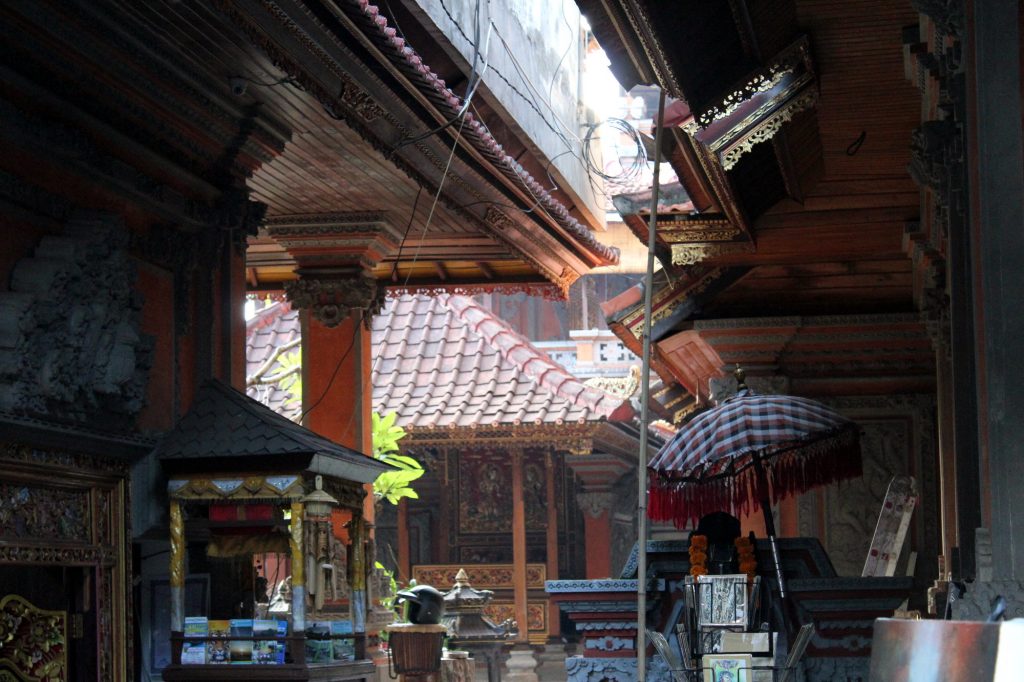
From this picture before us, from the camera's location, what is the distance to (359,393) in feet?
55.9

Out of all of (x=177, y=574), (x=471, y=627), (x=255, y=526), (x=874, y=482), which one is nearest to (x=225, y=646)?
(x=177, y=574)

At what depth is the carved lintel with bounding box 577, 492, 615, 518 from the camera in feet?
83.8

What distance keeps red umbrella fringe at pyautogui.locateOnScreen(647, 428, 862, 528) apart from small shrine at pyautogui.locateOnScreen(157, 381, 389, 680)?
2.34m

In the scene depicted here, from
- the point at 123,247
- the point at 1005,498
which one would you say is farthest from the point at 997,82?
the point at 123,247

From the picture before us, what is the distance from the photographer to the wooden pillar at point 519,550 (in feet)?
82.0

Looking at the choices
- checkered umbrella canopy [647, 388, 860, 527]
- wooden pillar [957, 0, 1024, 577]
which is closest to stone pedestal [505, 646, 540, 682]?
checkered umbrella canopy [647, 388, 860, 527]

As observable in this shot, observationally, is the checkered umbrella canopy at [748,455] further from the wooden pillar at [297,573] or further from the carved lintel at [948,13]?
the carved lintel at [948,13]

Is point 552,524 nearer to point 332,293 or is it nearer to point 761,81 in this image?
point 332,293

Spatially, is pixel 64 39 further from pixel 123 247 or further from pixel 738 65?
pixel 738 65

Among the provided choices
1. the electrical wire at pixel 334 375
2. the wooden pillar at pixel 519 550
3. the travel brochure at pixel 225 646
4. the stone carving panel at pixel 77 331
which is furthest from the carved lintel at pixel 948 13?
the wooden pillar at pixel 519 550

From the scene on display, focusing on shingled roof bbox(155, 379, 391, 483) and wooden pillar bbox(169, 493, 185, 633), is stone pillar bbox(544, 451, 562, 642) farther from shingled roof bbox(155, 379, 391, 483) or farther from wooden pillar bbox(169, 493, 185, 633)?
wooden pillar bbox(169, 493, 185, 633)

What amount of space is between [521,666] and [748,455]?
1285 cm

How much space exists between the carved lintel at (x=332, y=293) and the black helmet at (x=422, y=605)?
2862 mm

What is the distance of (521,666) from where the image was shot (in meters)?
24.5
